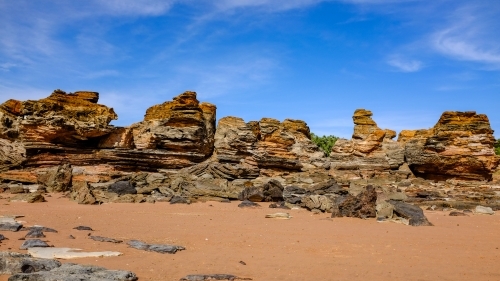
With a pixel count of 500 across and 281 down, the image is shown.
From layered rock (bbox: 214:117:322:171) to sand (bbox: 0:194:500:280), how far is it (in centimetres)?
1361

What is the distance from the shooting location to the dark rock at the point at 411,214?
11328 millimetres

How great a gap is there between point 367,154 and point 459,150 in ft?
22.7

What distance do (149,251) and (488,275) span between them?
5121 mm

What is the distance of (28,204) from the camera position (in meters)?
13.8

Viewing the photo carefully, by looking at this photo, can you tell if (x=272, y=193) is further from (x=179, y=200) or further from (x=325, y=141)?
(x=325, y=141)

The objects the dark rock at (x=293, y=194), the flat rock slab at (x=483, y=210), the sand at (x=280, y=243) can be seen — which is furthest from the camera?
the dark rock at (x=293, y=194)

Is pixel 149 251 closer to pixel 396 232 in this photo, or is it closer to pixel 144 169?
pixel 396 232

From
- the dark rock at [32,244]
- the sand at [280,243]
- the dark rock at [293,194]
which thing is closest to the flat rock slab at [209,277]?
the sand at [280,243]

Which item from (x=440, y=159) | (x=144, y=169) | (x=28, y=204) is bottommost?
(x=28, y=204)

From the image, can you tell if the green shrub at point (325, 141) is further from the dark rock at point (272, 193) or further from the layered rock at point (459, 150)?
the dark rock at point (272, 193)

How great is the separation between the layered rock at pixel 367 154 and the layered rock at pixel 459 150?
70.3 inches

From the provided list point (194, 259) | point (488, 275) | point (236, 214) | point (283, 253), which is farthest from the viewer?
point (236, 214)

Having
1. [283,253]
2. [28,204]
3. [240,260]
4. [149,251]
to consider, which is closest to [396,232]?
[283,253]

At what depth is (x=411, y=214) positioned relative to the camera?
1187 centimetres
